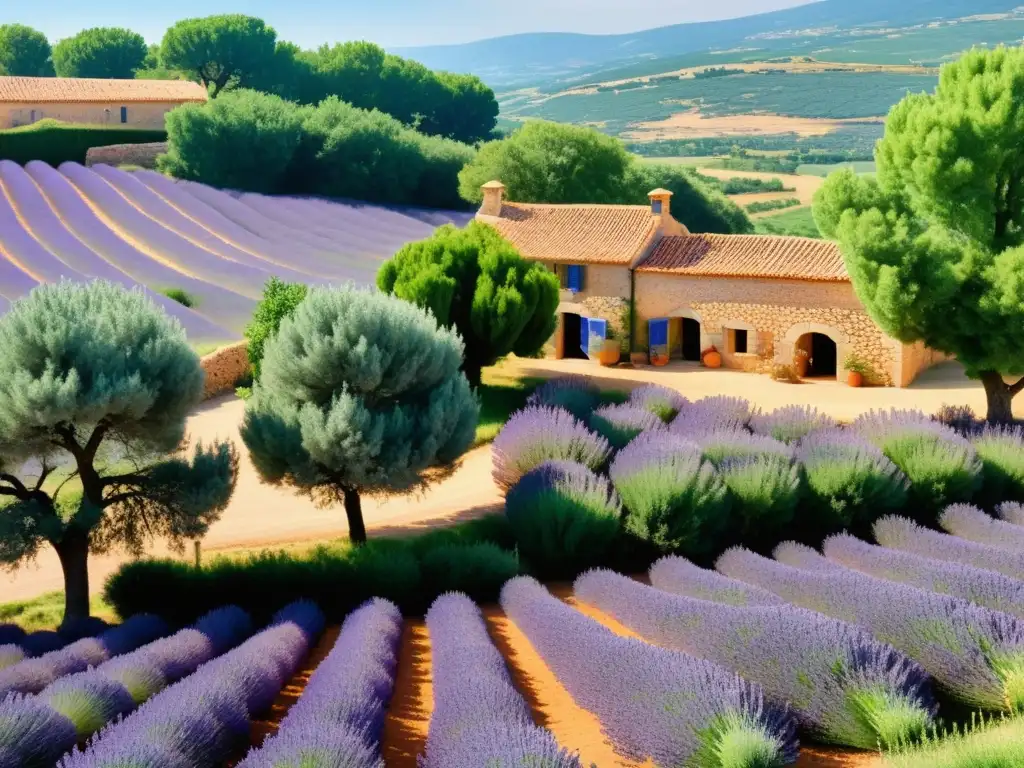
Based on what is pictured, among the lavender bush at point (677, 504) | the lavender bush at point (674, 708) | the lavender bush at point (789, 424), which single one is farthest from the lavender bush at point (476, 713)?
the lavender bush at point (789, 424)

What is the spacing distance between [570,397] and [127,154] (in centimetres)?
3893

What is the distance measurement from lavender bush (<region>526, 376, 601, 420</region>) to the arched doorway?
329 inches

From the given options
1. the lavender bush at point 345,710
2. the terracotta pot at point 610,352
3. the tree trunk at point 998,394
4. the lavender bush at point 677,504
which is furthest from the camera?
the terracotta pot at point 610,352

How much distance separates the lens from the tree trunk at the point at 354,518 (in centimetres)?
1664

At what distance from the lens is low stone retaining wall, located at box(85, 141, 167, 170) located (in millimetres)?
52500

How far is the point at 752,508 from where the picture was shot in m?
15.8

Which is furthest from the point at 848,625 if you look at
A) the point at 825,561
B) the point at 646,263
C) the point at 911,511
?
the point at 646,263

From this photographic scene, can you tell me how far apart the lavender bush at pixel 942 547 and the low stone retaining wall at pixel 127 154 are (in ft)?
149

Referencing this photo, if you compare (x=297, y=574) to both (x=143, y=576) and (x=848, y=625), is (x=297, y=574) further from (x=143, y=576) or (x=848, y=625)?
(x=848, y=625)

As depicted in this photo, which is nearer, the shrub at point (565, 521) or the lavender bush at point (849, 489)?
the shrub at point (565, 521)

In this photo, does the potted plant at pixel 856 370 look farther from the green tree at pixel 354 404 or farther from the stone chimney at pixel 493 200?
the green tree at pixel 354 404

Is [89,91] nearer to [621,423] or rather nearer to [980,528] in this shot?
[621,423]

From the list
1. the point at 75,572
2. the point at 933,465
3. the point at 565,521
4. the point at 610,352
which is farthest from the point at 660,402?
the point at 75,572

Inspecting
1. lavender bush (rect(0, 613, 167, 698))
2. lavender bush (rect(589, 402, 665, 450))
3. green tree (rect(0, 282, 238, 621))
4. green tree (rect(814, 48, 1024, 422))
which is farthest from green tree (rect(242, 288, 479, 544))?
green tree (rect(814, 48, 1024, 422))
